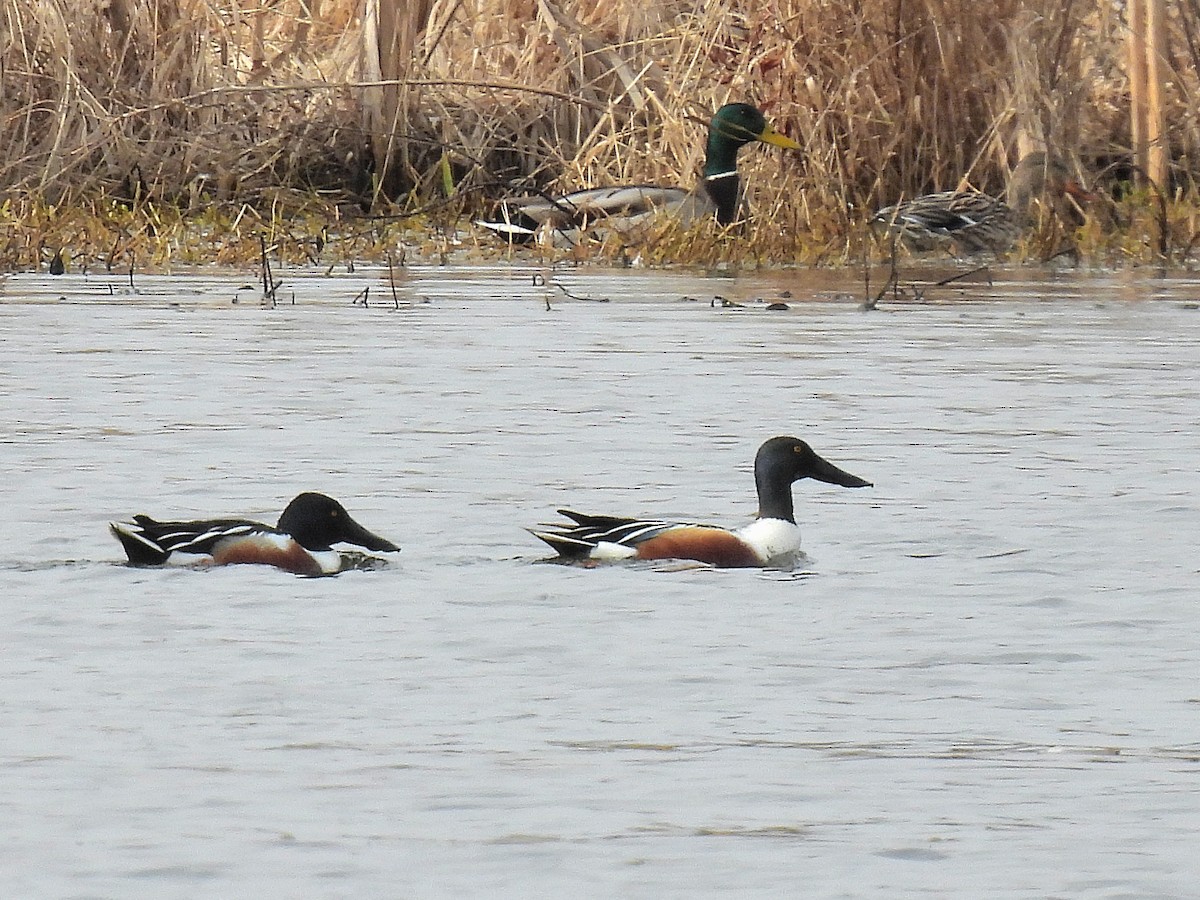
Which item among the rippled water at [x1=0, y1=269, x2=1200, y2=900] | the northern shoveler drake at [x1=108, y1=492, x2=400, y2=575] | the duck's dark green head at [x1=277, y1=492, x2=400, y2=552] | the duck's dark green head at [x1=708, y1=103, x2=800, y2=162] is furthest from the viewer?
the duck's dark green head at [x1=708, y1=103, x2=800, y2=162]

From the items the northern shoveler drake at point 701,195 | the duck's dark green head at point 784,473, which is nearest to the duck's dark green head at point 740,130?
the northern shoveler drake at point 701,195

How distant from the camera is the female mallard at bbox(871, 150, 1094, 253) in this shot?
1656cm

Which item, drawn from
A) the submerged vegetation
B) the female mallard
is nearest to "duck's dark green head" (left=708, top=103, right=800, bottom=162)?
the submerged vegetation

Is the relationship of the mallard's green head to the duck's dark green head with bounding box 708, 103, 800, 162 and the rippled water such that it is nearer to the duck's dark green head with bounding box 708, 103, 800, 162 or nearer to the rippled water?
the duck's dark green head with bounding box 708, 103, 800, 162

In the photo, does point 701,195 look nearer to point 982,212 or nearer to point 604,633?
point 982,212

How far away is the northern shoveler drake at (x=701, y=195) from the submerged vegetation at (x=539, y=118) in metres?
0.15

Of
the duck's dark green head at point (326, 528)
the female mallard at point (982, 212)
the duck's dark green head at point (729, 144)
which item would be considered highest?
the duck's dark green head at point (729, 144)

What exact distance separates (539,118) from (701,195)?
2771 millimetres

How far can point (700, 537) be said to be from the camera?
768cm

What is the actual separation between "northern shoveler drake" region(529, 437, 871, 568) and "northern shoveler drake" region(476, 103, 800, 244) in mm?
9040

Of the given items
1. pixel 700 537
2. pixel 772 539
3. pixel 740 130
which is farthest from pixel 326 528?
pixel 740 130

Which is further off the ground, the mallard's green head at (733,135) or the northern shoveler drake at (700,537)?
the mallard's green head at (733,135)

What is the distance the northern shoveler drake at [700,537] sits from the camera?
7.54 metres

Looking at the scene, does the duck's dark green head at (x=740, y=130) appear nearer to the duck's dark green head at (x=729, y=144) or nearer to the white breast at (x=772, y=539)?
the duck's dark green head at (x=729, y=144)
